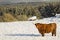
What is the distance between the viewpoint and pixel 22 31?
13.7 ft

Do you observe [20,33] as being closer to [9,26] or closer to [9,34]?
[9,34]

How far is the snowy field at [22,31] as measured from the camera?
141 inches

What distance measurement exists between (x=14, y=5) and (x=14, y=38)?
5.11 ft

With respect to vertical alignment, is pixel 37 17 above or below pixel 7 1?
below

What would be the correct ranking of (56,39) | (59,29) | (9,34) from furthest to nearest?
(59,29), (9,34), (56,39)

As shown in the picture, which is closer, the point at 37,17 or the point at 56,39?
the point at 56,39

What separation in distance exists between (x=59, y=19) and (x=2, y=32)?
Answer: 5.16 feet

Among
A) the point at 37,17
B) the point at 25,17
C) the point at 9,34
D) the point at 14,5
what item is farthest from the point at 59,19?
the point at 9,34

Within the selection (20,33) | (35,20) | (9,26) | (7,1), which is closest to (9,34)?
(20,33)

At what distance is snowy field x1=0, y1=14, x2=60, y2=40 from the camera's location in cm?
359

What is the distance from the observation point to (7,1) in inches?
197

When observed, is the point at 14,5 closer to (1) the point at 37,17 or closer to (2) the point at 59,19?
(1) the point at 37,17

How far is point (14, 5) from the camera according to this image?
4.94 meters

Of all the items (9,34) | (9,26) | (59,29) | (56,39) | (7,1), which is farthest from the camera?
(7,1)
